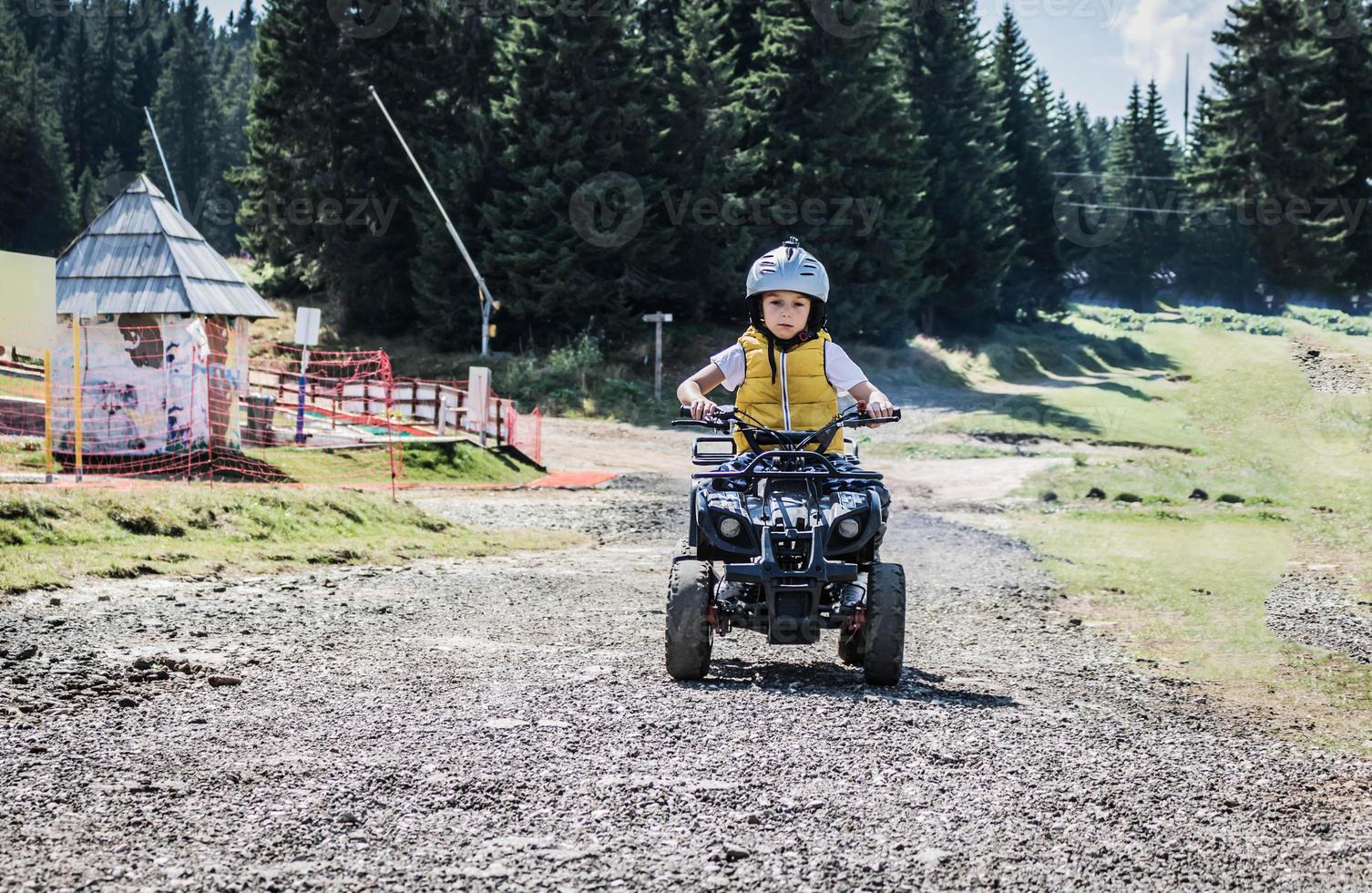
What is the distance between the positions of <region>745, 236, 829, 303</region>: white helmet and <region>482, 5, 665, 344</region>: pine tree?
129 ft

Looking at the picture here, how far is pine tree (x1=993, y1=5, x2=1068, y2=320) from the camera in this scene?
7556cm

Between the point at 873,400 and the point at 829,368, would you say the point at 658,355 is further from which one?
the point at 873,400

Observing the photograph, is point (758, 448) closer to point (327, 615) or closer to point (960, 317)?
point (327, 615)

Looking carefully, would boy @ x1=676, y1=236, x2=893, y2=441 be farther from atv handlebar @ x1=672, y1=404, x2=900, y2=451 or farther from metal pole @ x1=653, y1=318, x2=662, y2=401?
metal pole @ x1=653, y1=318, x2=662, y2=401

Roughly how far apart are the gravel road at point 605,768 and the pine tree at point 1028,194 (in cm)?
6845

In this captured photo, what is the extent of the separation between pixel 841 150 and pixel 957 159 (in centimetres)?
1460

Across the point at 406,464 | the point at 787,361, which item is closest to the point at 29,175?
the point at 406,464

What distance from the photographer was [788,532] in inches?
299

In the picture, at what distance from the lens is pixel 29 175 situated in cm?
9031

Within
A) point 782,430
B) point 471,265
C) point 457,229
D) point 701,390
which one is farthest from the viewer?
point 457,229

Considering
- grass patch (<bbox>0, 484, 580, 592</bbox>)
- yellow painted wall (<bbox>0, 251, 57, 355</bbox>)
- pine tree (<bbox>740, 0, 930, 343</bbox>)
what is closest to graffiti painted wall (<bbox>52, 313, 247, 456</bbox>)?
grass patch (<bbox>0, 484, 580, 592</bbox>)

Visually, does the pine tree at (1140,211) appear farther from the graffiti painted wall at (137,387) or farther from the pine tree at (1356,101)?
the graffiti painted wall at (137,387)

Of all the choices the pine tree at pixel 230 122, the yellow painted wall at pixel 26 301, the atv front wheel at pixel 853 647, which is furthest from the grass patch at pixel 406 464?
the pine tree at pixel 230 122

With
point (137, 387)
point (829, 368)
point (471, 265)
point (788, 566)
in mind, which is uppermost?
point (471, 265)
